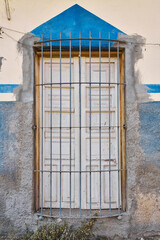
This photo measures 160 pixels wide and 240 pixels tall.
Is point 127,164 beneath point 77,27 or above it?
beneath

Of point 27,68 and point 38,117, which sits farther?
point 38,117

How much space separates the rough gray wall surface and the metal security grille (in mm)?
159

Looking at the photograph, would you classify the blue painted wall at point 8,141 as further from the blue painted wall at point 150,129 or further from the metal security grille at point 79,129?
the blue painted wall at point 150,129

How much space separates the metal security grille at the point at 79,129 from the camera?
3.12 m

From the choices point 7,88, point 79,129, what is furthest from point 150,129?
point 7,88

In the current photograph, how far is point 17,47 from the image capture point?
3.04m

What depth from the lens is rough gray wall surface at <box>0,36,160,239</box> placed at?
2.96 metres

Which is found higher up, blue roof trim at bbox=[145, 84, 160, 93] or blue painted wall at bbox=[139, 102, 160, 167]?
blue roof trim at bbox=[145, 84, 160, 93]

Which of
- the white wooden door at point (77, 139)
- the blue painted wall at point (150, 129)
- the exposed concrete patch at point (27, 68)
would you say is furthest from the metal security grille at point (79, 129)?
the blue painted wall at point (150, 129)

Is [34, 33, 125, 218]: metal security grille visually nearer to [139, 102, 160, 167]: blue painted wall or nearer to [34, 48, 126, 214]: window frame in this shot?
[34, 48, 126, 214]: window frame

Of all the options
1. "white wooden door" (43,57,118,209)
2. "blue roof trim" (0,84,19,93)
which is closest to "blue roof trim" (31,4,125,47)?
"white wooden door" (43,57,118,209)

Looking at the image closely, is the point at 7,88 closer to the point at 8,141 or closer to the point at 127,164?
the point at 8,141

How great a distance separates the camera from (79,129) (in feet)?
10.3

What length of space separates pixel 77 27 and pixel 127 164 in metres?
2.06
